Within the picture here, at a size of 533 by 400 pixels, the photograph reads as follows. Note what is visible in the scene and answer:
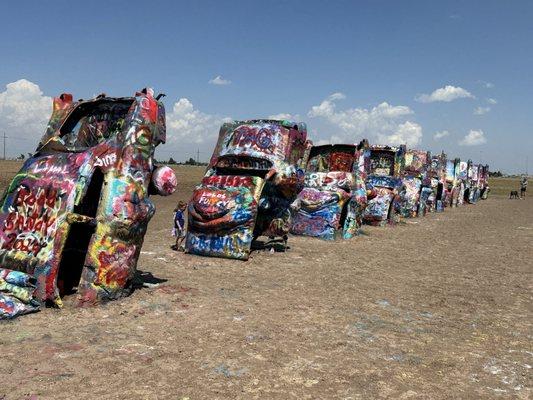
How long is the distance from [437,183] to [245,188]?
18953mm

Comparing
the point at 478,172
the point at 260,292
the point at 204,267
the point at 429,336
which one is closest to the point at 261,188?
the point at 204,267

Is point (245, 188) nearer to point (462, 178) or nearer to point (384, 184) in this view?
point (384, 184)

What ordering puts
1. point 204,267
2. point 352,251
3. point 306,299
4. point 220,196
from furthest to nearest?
point 352,251 → point 220,196 → point 204,267 → point 306,299

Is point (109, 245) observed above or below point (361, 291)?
above

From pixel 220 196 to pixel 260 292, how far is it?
3074 millimetres

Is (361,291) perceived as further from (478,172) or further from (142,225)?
(478,172)

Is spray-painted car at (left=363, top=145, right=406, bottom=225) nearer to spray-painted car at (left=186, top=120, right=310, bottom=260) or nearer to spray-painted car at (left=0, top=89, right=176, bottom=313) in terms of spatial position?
spray-painted car at (left=186, top=120, right=310, bottom=260)

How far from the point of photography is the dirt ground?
409 centimetres

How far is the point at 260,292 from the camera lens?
23.9 feet

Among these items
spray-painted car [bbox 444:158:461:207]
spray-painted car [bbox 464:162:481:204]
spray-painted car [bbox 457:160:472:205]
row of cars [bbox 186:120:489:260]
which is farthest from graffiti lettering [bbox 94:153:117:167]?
spray-painted car [bbox 464:162:481:204]

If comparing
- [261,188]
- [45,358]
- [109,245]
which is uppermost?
[261,188]

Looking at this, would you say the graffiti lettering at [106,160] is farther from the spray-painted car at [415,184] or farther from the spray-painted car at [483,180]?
the spray-painted car at [483,180]

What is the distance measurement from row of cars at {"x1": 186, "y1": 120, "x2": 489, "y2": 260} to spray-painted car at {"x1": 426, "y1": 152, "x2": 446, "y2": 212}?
12.3ft

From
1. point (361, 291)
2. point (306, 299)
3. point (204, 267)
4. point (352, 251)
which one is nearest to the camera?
point (306, 299)
